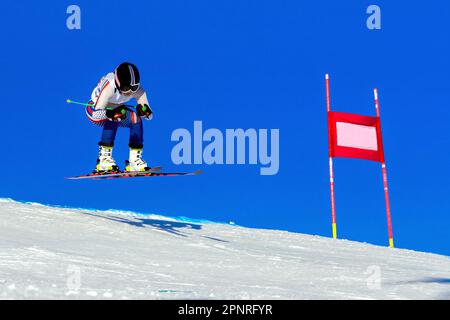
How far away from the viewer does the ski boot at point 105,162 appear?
9883 millimetres

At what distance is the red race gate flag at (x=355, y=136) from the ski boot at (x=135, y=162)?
16.1 feet

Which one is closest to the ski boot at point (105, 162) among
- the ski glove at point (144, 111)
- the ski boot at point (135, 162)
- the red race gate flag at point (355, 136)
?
the ski boot at point (135, 162)

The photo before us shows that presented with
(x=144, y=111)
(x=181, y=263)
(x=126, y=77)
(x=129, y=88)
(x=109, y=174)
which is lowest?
(x=181, y=263)

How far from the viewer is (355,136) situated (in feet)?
45.1

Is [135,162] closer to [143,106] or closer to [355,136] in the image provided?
[143,106]

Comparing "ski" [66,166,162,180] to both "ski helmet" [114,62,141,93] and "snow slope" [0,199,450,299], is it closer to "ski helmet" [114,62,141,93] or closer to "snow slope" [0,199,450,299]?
"snow slope" [0,199,450,299]

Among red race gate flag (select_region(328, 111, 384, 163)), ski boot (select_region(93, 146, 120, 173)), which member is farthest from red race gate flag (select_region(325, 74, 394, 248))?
ski boot (select_region(93, 146, 120, 173))

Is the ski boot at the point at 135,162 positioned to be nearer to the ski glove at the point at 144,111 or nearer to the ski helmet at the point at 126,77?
the ski glove at the point at 144,111

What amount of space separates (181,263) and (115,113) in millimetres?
3083

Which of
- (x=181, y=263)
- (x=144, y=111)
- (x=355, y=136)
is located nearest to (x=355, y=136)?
(x=355, y=136)

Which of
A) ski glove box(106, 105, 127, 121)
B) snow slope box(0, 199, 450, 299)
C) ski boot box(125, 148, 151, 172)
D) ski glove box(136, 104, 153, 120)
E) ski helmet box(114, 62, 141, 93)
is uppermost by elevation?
ski helmet box(114, 62, 141, 93)

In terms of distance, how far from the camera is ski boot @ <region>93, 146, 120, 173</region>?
9.88 m

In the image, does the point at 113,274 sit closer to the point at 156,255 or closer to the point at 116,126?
the point at 156,255
